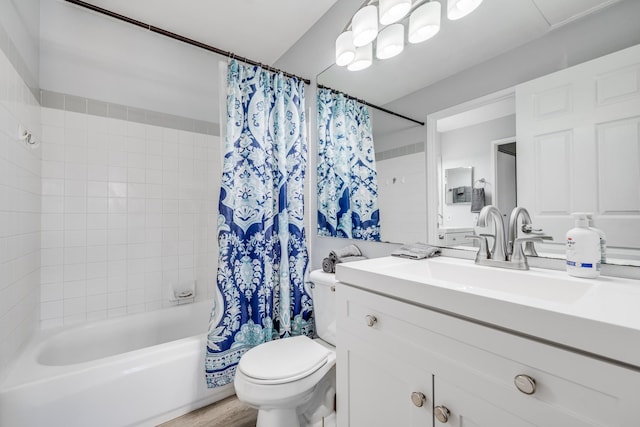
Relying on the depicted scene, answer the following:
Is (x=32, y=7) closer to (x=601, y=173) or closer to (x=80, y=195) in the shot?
(x=80, y=195)

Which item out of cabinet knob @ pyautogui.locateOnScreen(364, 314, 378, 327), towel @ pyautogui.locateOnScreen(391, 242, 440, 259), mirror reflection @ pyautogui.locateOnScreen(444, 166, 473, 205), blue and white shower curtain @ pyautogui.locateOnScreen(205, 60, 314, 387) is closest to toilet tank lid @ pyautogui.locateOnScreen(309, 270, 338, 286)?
blue and white shower curtain @ pyautogui.locateOnScreen(205, 60, 314, 387)

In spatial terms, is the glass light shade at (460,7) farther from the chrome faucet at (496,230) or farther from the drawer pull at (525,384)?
the drawer pull at (525,384)

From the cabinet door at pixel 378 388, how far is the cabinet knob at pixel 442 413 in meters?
0.03

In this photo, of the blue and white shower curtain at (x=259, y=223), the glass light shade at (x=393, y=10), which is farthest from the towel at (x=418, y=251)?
the glass light shade at (x=393, y=10)

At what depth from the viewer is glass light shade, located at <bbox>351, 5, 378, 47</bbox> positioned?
1.40 meters

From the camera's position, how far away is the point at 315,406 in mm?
1391

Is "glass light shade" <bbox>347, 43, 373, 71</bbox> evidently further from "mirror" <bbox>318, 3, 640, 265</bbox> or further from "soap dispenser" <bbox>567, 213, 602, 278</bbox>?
"soap dispenser" <bbox>567, 213, 602, 278</bbox>

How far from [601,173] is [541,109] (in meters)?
0.29

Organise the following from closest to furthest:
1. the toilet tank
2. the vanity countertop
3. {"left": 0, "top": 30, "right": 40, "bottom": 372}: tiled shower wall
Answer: the vanity countertop < {"left": 0, "top": 30, "right": 40, "bottom": 372}: tiled shower wall < the toilet tank

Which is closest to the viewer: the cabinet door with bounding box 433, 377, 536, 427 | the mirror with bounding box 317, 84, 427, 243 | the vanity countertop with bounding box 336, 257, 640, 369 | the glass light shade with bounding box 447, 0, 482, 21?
the vanity countertop with bounding box 336, 257, 640, 369

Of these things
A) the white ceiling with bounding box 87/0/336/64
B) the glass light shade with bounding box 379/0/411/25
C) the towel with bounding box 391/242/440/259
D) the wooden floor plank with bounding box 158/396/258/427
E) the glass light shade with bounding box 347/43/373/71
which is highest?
the white ceiling with bounding box 87/0/336/64

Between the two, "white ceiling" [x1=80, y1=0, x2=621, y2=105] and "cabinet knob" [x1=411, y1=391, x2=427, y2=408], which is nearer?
"cabinet knob" [x1=411, y1=391, x2=427, y2=408]

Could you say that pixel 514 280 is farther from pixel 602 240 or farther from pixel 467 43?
pixel 467 43

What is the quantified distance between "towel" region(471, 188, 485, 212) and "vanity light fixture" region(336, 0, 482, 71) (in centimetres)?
74
